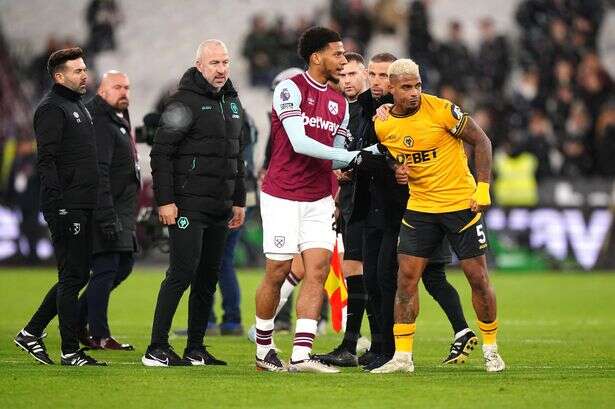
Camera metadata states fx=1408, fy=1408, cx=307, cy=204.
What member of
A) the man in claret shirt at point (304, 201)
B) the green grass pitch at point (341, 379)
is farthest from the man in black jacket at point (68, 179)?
the man in claret shirt at point (304, 201)

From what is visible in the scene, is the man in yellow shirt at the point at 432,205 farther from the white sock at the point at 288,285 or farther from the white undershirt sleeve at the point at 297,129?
→ the white sock at the point at 288,285

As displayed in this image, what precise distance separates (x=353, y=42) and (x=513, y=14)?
3.81 m

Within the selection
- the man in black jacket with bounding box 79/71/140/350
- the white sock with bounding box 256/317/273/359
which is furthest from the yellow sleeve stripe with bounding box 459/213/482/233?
the man in black jacket with bounding box 79/71/140/350

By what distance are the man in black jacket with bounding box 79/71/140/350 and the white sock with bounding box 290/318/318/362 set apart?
2455 mm

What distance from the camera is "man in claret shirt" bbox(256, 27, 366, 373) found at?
31.1ft

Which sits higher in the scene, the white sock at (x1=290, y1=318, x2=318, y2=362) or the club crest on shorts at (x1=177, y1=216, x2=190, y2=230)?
the club crest on shorts at (x1=177, y1=216, x2=190, y2=230)

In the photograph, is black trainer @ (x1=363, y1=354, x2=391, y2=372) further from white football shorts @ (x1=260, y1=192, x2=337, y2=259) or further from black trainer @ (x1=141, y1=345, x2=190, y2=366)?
black trainer @ (x1=141, y1=345, x2=190, y2=366)

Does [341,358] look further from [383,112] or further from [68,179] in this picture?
[68,179]

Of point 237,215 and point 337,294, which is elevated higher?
point 237,215

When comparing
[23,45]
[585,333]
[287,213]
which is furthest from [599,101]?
[287,213]

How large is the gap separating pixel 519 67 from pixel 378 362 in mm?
17798

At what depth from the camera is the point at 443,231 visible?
31.7ft

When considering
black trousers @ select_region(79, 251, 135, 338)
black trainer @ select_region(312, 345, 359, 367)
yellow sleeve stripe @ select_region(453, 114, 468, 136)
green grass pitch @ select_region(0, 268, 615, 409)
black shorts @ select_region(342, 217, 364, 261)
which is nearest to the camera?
green grass pitch @ select_region(0, 268, 615, 409)

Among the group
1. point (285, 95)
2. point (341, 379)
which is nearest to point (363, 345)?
point (341, 379)
